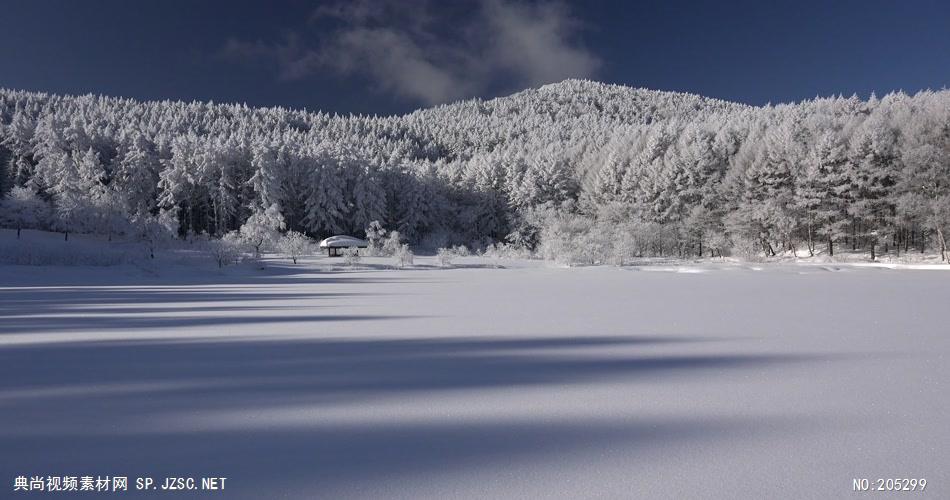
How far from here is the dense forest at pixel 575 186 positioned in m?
34.8

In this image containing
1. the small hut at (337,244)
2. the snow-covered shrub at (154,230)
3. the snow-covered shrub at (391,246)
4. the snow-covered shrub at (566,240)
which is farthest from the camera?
the snow-covered shrub at (391,246)

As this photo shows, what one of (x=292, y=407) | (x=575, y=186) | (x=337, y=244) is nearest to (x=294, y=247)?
(x=337, y=244)

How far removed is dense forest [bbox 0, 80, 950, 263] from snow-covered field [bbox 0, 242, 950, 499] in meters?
26.7

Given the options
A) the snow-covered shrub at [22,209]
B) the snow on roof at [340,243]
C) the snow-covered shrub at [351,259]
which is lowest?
the snow-covered shrub at [351,259]

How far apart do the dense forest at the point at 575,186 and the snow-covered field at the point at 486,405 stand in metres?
26.7

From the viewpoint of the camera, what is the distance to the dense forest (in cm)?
3481

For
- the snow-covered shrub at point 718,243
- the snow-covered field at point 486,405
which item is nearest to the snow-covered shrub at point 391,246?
the snow-covered shrub at point 718,243

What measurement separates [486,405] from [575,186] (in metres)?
55.1

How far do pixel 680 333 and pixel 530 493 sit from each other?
5.29 meters

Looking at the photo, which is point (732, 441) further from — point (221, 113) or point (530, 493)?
point (221, 113)

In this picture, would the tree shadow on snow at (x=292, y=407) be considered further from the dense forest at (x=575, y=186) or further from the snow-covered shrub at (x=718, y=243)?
the snow-covered shrub at (x=718, y=243)

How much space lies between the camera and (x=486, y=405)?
3758 millimetres

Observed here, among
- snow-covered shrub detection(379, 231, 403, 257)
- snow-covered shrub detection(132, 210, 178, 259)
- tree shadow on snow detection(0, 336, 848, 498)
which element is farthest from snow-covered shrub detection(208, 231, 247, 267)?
tree shadow on snow detection(0, 336, 848, 498)

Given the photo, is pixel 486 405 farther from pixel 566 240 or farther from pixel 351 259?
pixel 566 240
